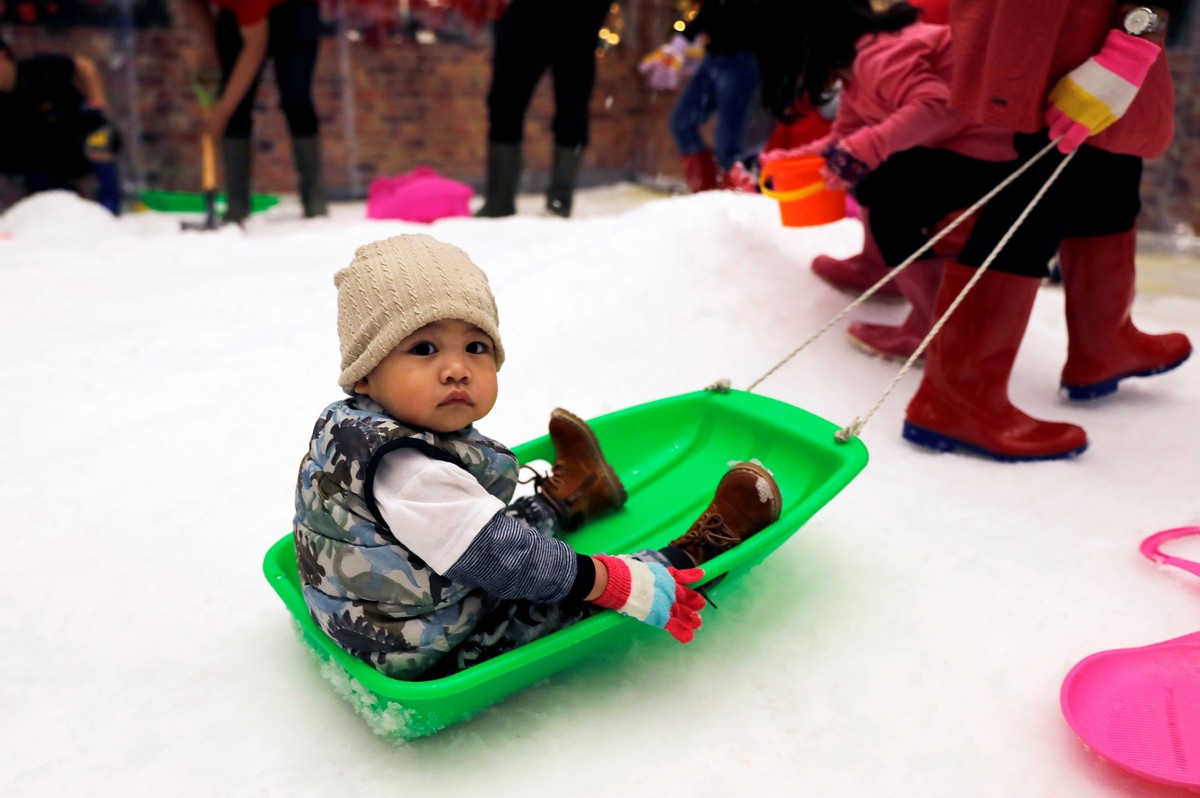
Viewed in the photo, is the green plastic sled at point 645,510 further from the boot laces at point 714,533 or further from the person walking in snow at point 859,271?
the person walking in snow at point 859,271

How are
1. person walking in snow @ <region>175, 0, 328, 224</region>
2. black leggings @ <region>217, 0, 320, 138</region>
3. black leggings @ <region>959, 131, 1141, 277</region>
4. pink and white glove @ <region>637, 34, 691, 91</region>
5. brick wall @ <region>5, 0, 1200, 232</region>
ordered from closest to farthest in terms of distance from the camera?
black leggings @ <region>959, 131, 1141, 277</region> → person walking in snow @ <region>175, 0, 328, 224</region> → black leggings @ <region>217, 0, 320, 138</region> → pink and white glove @ <region>637, 34, 691, 91</region> → brick wall @ <region>5, 0, 1200, 232</region>

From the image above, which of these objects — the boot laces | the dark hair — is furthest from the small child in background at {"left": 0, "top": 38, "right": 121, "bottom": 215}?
the boot laces

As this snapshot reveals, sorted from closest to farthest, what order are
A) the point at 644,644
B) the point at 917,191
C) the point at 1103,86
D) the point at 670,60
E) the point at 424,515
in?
the point at 424,515 < the point at 644,644 < the point at 1103,86 < the point at 917,191 < the point at 670,60

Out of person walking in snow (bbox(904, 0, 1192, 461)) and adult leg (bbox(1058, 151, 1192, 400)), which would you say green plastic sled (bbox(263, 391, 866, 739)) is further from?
adult leg (bbox(1058, 151, 1192, 400))

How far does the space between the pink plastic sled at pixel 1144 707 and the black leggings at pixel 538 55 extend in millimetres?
2896

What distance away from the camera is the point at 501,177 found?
3521 millimetres

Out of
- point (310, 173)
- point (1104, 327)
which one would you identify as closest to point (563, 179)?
point (310, 173)

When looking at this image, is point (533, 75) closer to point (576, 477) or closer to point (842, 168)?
point (842, 168)

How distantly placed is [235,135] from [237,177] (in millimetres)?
168

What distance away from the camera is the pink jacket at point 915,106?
1688 millimetres

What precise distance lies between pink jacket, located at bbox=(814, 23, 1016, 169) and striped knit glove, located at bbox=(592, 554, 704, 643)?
108 cm

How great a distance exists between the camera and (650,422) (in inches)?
60.4

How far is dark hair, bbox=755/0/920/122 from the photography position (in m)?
1.92

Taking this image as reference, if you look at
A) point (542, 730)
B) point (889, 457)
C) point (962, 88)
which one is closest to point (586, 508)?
point (542, 730)
